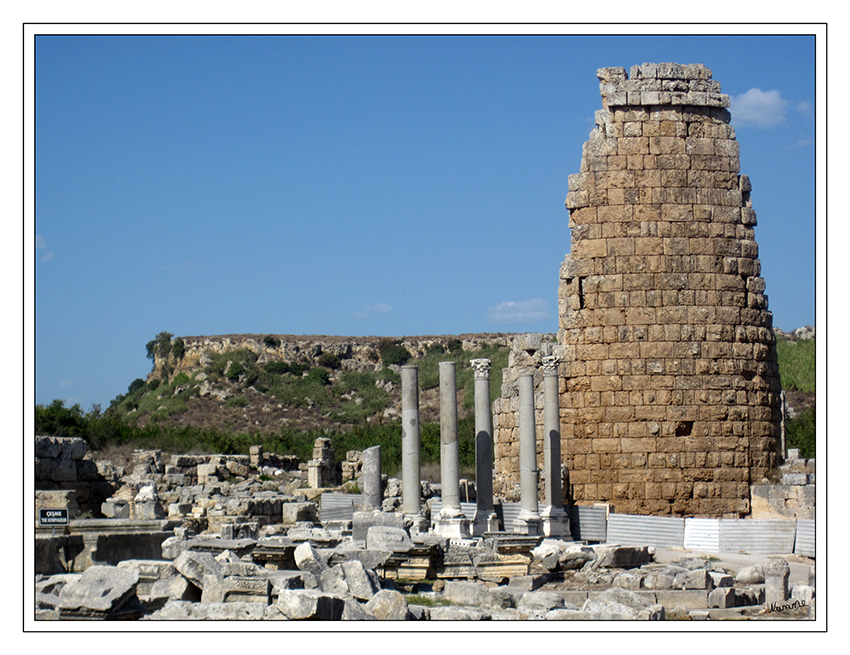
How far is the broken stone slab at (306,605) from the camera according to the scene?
360 inches

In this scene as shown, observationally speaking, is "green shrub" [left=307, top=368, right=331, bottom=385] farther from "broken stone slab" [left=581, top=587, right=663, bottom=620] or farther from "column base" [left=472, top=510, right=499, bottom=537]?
"broken stone slab" [left=581, top=587, right=663, bottom=620]

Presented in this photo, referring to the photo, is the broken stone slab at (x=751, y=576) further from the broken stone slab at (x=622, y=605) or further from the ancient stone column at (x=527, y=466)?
the ancient stone column at (x=527, y=466)

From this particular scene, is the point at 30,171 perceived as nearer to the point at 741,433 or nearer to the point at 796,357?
the point at 741,433

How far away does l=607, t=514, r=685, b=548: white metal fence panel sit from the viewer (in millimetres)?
17578

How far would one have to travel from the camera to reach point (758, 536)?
16672mm

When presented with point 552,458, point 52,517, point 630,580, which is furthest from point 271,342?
point 630,580

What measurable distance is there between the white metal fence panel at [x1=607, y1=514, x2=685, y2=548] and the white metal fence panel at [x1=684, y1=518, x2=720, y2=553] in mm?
135

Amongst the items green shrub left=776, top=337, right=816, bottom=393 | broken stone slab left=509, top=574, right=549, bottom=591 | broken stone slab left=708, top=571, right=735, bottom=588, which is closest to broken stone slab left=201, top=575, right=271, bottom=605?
broken stone slab left=509, top=574, right=549, bottom=591

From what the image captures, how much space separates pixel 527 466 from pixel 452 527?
223cm

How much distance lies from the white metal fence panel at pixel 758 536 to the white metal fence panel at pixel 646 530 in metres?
0.81

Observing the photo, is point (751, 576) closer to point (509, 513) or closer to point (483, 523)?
point (483, 523)

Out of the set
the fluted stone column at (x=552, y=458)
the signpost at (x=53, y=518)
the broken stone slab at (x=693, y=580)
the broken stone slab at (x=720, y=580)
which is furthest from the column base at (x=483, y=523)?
the signpost at (x=53, y=518)

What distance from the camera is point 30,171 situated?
361 inches

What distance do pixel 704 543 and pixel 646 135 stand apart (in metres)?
7.49
